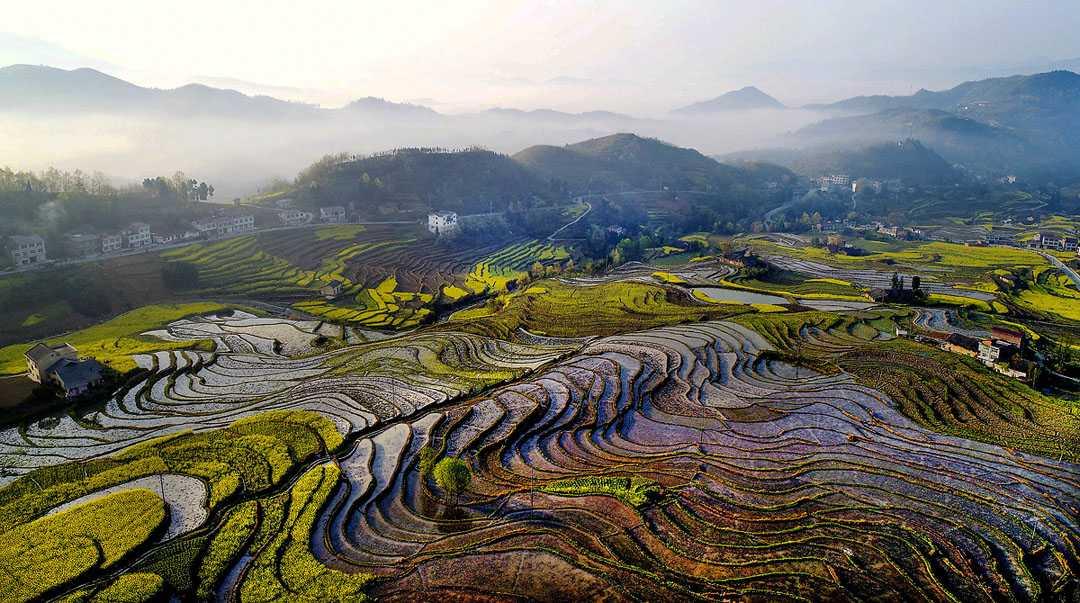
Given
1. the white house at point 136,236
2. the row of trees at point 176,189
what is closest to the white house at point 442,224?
the row of trees at point 176,189

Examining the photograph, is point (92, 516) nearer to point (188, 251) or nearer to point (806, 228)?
point (188, 251)

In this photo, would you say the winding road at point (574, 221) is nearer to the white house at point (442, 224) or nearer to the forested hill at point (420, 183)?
the forested hill at point (420, 183)

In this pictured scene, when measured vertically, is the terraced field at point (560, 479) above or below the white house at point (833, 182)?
below

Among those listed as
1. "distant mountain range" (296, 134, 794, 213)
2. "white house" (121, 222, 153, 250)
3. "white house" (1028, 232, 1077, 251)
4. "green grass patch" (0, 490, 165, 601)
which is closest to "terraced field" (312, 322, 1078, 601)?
"green grass patch" (0, 490, 165, 601)

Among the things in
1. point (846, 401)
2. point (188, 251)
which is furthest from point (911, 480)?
point (188, 251)

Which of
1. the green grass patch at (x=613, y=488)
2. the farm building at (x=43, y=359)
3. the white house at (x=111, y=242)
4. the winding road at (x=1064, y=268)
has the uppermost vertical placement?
the white house at (x=111, y=242)

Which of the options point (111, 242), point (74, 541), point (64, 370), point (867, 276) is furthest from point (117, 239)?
point (867, 276)

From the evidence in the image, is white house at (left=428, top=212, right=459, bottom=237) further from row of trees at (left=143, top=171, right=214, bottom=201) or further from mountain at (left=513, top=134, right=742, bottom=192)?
mountain at (left=513, top=134, right=742, bottom=192)

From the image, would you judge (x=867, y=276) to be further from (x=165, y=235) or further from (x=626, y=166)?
(x=626, y=166)
